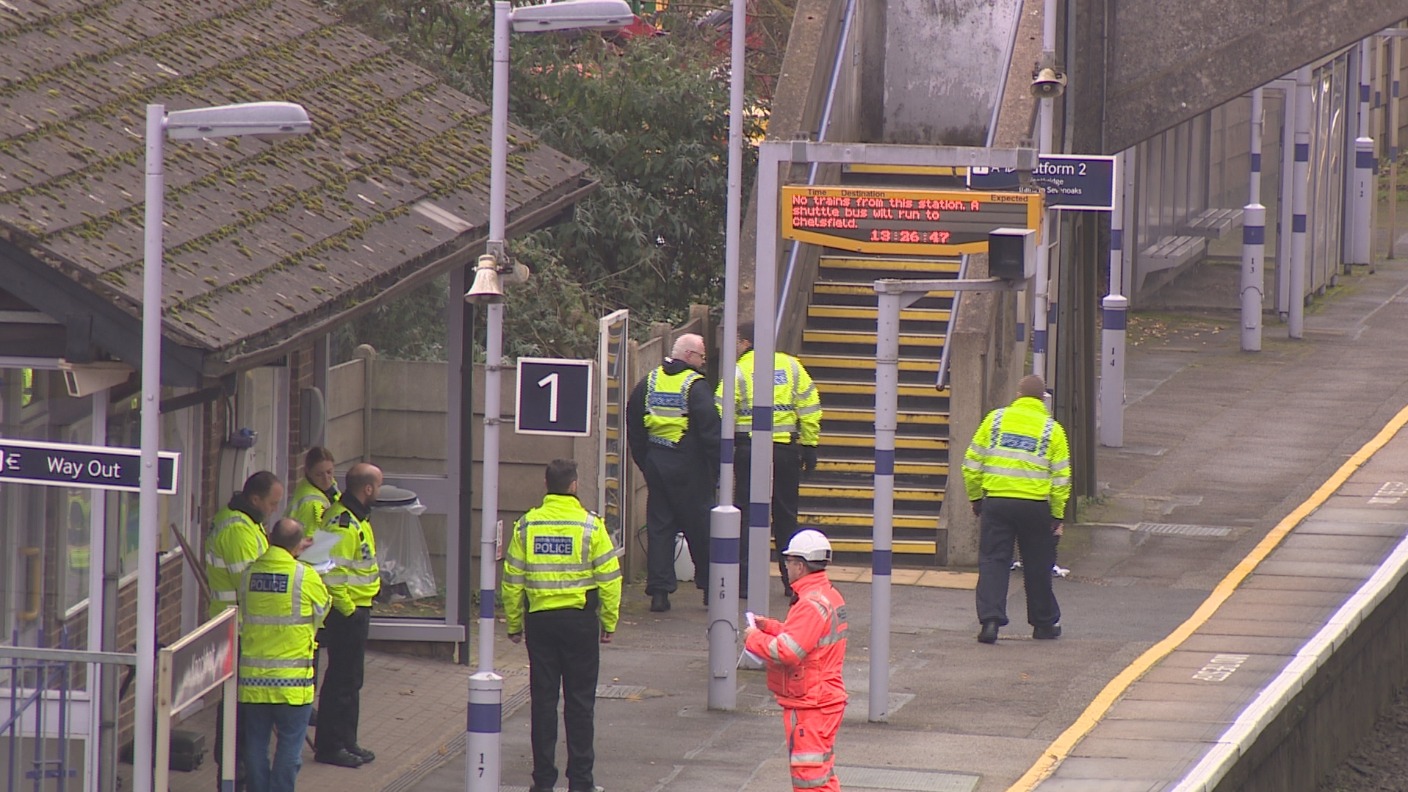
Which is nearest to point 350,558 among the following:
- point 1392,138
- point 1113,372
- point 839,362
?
point 839,362

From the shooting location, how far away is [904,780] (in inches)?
450

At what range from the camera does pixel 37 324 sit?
942cm

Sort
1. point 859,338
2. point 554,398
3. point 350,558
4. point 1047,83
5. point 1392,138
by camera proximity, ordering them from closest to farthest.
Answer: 1. point 554,398
2. point 350,558
3. point 1047,83
4. point 859,338
5. point 1392,138

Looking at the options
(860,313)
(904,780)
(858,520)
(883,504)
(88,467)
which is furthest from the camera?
(860,313)

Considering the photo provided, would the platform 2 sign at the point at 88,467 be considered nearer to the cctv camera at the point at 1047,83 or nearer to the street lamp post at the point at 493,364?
the street lamp post at the point at 493,364

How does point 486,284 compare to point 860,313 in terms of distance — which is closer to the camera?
point 486,284

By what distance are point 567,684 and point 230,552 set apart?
5.91 ft

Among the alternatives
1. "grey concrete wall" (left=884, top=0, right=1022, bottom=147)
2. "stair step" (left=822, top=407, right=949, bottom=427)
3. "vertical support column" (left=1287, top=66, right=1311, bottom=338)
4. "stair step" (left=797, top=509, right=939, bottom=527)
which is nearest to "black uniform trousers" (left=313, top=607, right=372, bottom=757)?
"stair step" (left=797, top=509, right=939, bottom=527)

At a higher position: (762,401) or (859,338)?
(859,338)

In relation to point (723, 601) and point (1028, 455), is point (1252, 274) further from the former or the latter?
point (723, 601)

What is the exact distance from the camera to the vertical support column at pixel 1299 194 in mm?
27281

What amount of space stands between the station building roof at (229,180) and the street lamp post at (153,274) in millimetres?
419

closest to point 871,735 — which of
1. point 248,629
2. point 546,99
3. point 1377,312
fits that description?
point 248,629

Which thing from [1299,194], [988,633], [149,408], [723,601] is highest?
[1299,194]
